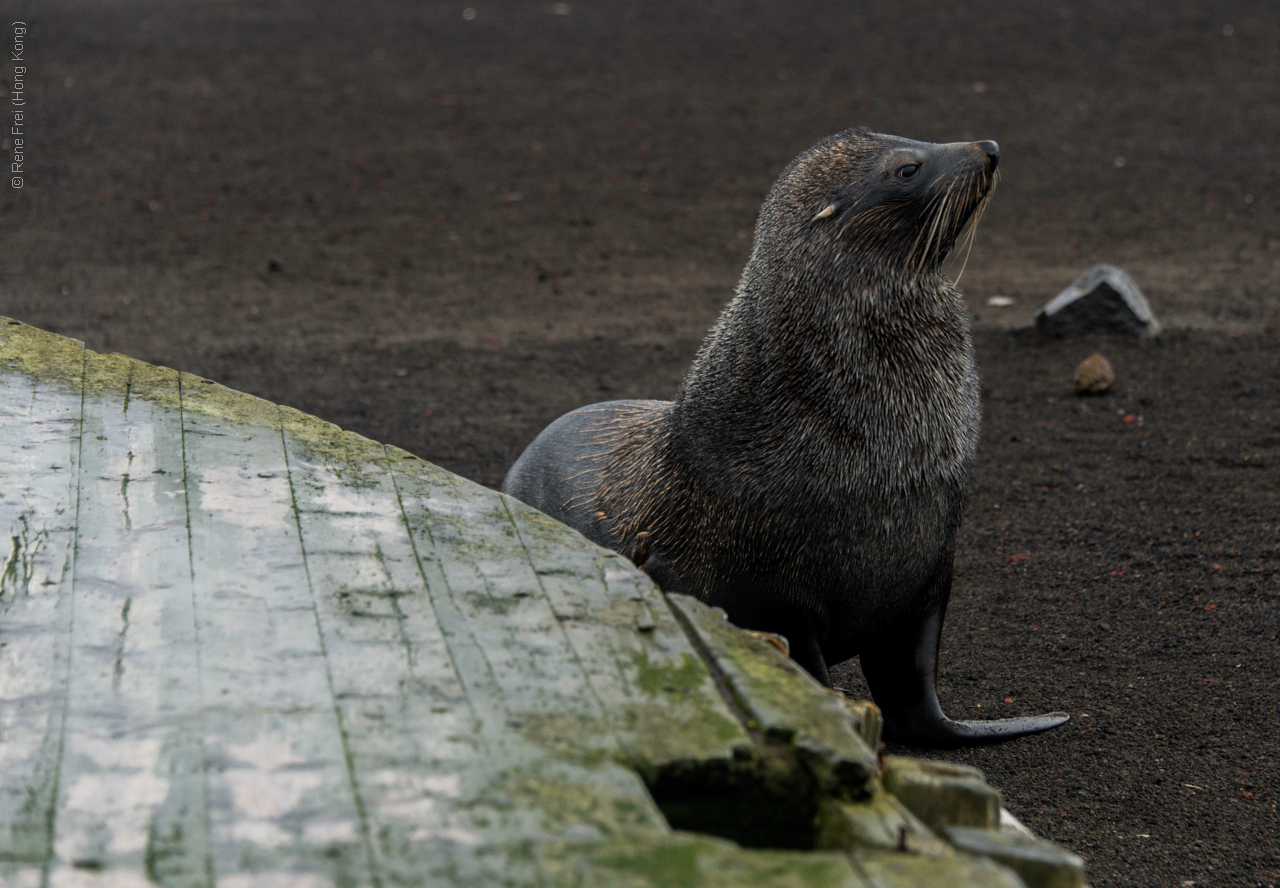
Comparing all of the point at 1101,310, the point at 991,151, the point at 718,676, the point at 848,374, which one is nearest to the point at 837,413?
the point at 848,374

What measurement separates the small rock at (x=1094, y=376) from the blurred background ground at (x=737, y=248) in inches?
3.7

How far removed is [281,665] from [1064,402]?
5.88 meters

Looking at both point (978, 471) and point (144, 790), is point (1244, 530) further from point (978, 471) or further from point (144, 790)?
point (144, 790)

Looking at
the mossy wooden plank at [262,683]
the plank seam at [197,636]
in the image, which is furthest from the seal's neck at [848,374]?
the plank seam at [197,636]

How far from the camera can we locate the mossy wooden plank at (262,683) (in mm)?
1935

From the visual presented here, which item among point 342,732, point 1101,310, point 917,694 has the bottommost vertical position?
point 917,694

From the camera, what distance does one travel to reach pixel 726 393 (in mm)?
3857

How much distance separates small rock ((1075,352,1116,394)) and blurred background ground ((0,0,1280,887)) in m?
0.09

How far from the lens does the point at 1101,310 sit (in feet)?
26.0

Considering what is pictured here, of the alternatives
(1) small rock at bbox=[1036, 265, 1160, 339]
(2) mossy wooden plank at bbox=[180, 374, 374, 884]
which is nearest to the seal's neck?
(2) mossy wooden plank at bbox=[180, 374, 374, 884]

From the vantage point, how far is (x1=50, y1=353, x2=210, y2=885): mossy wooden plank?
1947mm

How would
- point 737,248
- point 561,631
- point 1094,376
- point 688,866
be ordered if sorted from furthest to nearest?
point 737,248, point 1094,376, point 561,631, point 688,866

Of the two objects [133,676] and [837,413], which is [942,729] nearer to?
[837,413]

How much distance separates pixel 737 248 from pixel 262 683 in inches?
318
